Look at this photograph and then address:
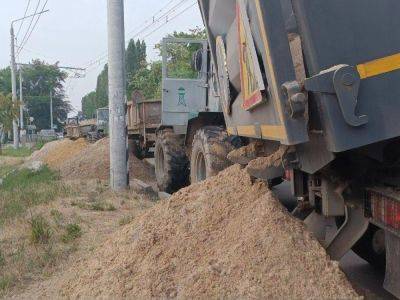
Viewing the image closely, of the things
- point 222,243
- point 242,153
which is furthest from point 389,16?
point 242,153

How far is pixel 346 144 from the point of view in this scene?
3.12 metres

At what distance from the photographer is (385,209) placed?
3.40 meters

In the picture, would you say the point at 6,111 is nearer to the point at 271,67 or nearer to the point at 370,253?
the point at 370,253

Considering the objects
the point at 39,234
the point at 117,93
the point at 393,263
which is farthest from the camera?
the point at 117,93

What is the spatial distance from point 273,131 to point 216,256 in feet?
3.41

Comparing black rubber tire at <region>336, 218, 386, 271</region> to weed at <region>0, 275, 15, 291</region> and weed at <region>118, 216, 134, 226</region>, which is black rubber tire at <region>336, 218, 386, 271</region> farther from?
weed at <region>118, 216, 134, 226</region>

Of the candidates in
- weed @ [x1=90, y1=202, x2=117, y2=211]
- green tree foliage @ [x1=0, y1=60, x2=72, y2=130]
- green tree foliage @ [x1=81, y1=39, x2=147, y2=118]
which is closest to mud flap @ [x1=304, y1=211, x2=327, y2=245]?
weed @ [x1=90, y1=202, x2=117, y2=211]

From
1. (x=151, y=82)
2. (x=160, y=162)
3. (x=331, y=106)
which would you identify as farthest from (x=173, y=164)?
(x=151, y=82)

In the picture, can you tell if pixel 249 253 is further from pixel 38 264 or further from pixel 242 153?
pixel 38 264

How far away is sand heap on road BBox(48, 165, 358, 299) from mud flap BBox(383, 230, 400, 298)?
0.83 feet

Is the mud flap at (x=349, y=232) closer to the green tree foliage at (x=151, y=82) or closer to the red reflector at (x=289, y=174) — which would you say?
the red reflector at (x=289, y=174)

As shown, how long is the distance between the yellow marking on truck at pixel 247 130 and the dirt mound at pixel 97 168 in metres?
8.76

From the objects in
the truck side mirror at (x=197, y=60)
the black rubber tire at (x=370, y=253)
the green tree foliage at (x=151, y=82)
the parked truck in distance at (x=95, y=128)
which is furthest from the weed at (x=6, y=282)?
the green tree foliage at (x=151, y=82)

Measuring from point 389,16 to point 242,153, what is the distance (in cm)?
270
